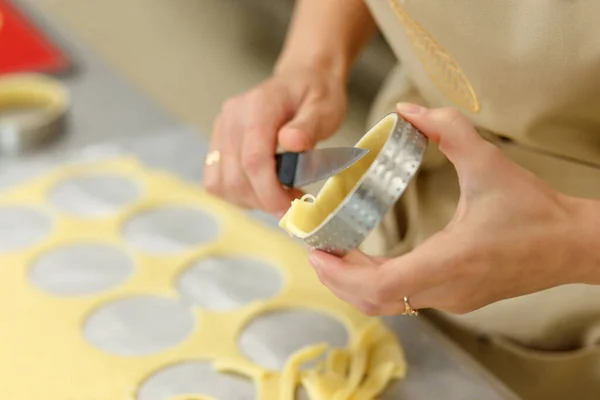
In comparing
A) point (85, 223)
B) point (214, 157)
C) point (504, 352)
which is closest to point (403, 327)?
point (504, 352)

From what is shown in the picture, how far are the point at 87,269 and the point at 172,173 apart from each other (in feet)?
0.53

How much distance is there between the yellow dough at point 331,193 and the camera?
0.42 m

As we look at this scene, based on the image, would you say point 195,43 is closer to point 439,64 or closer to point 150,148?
point 150,148

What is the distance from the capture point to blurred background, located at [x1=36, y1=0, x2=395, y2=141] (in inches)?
44.6

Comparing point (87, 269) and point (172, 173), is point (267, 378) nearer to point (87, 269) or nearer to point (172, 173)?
point (87, 269)

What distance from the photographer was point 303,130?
542mm

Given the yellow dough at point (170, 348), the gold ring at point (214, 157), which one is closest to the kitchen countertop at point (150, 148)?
the yellow dough at point (170, 348)

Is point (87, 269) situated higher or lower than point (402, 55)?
lower

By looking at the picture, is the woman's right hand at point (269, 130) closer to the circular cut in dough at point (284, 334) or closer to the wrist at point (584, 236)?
the circular cut in dough at point (284, 334)

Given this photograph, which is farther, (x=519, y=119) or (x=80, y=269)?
(x=80, y=269)

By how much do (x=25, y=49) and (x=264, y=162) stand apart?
0.56 meters

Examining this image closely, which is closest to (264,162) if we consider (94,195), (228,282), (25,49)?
(228,282)

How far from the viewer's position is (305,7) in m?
0.67

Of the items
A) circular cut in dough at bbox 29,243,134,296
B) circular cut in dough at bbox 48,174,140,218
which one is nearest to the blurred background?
circular cut in dough at bbox 48,174,140,218
